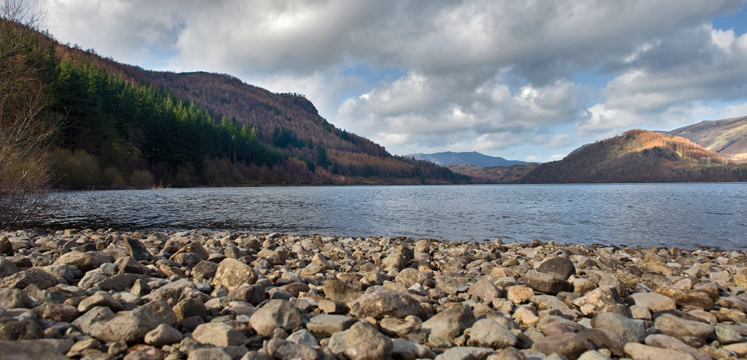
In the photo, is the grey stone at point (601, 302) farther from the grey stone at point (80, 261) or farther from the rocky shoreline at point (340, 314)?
the grey stone at point (80, 261)

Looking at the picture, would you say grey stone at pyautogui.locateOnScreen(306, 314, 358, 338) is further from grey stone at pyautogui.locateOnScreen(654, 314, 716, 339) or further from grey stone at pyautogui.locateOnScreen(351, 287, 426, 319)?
grey stone at pyautogui.locateOnScreen(654, 314, 716, 339)

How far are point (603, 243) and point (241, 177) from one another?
98.6 metres

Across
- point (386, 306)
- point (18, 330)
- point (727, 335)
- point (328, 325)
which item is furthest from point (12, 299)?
point (727, 335)

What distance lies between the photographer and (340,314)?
5723 millimetres

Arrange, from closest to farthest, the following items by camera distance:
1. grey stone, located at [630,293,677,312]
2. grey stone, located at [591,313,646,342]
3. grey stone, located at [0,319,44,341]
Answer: grey stone, located at [0,319,44,341] → grey stone, located at [591,313,646,342] → grey stone, located at [630,293,677,312]

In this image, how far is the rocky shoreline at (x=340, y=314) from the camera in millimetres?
4033

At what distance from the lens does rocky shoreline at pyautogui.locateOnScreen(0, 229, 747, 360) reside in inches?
159

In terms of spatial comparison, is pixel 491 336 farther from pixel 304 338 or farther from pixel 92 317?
pixel 92 317

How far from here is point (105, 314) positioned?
445 cm

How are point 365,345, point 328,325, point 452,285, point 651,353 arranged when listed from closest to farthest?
point 365,345 < point 651,353 < point 328,325 < point 452,285

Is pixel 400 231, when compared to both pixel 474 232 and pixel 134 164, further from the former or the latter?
pixel 134 164

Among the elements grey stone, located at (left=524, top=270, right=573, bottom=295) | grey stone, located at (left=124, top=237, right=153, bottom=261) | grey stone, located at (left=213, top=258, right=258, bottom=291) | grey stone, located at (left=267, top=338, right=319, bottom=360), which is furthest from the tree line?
grey stone, located at (left=524, top=270, right=573, bottom=295)

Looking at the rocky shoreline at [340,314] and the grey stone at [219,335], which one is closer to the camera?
the rocky shoreline at [340,314]

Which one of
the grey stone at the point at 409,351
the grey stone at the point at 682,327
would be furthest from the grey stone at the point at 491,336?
the grey stone at the point at 682,327
